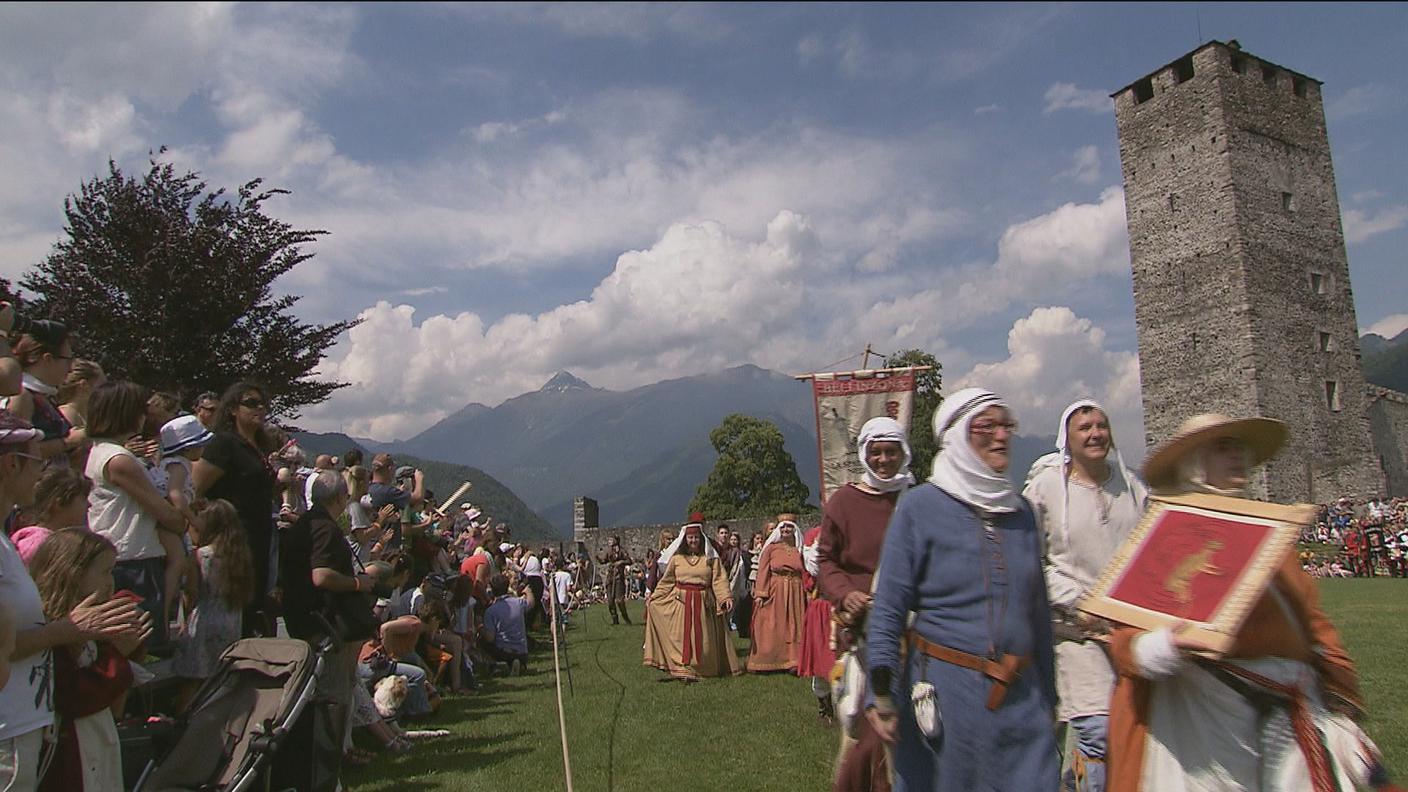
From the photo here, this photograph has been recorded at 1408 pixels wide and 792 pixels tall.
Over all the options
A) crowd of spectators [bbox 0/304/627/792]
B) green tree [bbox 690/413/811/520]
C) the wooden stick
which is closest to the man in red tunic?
crowd of spectators [bbox 0/304/627/792]

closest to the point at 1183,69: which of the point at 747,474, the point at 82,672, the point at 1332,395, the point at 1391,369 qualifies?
the point at 1332,395

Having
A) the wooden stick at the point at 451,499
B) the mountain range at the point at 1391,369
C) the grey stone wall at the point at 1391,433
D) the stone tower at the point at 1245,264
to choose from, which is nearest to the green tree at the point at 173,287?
the wooden stick at the point at 451,499

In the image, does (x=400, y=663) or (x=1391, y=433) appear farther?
(x=1391, y=433)

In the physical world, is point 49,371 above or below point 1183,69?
below

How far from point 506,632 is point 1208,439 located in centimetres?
1098

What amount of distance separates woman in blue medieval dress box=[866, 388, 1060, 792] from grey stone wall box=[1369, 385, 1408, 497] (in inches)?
1943

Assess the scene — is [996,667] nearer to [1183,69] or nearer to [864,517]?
[864,517]

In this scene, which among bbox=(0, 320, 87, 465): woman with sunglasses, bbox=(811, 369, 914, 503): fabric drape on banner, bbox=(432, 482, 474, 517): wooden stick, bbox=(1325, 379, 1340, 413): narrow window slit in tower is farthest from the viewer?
bbox=(1325, 379, 1340, 413): narrow window slit in tower

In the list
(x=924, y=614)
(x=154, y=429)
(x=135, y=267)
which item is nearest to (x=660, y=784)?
(x=924, y=614)

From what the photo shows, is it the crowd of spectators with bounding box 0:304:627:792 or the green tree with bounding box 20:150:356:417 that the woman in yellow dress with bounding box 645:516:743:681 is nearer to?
the crowd of spectators with bounding box 0:304:627:792

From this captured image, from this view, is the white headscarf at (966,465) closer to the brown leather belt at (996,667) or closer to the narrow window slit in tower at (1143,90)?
the brown leather belt at (996,667)

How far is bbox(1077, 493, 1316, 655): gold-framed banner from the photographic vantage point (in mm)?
3088

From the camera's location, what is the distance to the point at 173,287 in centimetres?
1499

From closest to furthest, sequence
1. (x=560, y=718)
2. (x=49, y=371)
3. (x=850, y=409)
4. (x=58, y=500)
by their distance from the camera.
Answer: (x=58, y=500) → (x=49, y=371) → (x=560, y=718) → (x=850, y=409)
